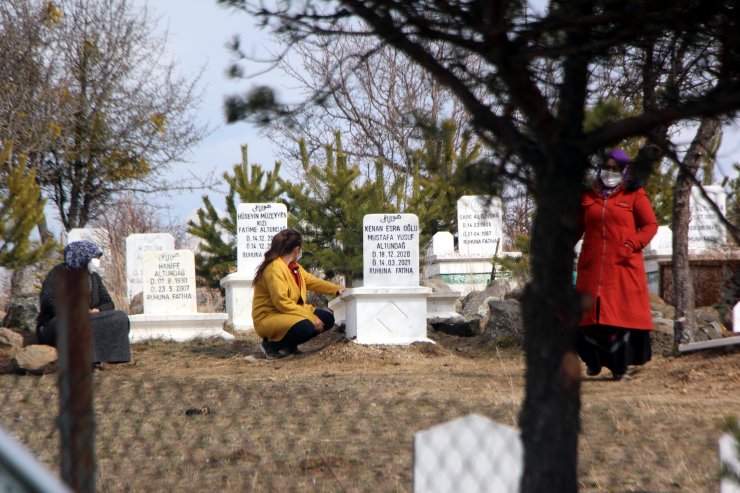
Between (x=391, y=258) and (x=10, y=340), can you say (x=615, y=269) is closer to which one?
(x=391, y=258)

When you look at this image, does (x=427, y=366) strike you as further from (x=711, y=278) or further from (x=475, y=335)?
(x=711, y=278)

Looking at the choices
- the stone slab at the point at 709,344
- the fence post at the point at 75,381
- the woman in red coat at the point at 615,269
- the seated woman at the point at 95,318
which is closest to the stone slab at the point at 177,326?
the seated woman at the point at 95,318

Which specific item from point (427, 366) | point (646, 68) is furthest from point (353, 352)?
point (646, 68)

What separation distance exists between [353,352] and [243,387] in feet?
8.91

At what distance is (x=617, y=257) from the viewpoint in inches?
267

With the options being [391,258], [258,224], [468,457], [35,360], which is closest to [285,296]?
[391,258]

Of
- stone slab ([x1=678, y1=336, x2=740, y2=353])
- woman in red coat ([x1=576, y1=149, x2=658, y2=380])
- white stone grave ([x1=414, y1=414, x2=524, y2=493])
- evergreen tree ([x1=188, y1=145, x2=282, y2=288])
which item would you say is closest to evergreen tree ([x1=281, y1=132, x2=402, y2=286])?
evergreen tree ([x1=188, y1=145, x2=282, y2=288])

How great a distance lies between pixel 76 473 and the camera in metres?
2.54

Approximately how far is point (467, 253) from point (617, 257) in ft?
38.1

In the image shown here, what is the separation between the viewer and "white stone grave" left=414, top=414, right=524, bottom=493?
2.90 metres

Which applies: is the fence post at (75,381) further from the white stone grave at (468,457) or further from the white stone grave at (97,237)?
the white stone grave at (97,237)

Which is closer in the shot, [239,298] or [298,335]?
[298,335]

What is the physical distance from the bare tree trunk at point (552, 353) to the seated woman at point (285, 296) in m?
6.52

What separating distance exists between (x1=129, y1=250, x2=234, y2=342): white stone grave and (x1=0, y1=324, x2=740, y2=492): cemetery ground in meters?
3.04
